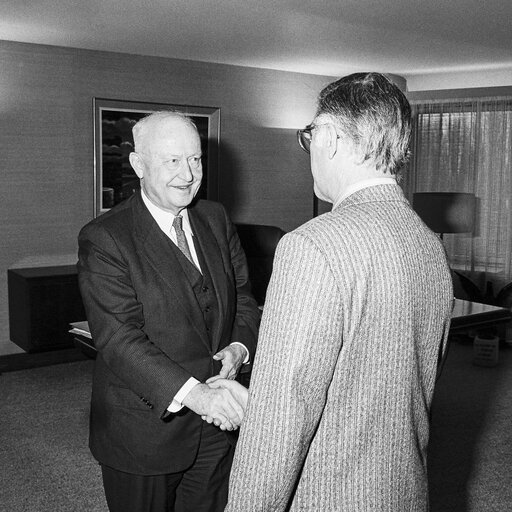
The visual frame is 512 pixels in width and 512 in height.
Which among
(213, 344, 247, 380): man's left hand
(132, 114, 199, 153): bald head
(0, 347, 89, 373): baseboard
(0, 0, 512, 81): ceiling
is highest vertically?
(0, 0, 512, 81): ceiling

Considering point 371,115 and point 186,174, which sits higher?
point 371,115

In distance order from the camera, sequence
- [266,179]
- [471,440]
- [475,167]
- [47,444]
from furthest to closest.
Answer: [266,179]
[475,167]
[471,440]
[47,444]

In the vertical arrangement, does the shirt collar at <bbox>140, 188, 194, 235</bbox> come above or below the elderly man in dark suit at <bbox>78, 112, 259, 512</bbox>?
above

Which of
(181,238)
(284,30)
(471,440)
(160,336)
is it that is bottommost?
(471,440)

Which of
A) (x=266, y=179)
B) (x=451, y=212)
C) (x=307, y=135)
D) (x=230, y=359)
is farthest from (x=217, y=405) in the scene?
(x=266, y=179)

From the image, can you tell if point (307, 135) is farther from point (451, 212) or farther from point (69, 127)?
point (451, 212)

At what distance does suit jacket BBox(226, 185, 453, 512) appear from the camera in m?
1.24

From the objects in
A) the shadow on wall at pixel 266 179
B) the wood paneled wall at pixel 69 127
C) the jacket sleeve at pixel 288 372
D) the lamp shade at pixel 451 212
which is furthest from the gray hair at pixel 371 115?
the shadow on wall at pixel 266 179

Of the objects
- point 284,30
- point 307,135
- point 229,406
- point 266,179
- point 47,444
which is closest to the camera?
point 307,135

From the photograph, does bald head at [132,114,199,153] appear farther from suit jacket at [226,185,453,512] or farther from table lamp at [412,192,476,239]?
table lamp at [412,192,476,239]

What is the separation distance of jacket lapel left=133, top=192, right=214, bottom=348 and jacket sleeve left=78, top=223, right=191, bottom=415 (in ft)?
0.26

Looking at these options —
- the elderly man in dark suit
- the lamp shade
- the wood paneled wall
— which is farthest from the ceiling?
the elderly man in dark suit

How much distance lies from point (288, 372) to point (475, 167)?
6310 millimetres

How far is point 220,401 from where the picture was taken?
191 cm
